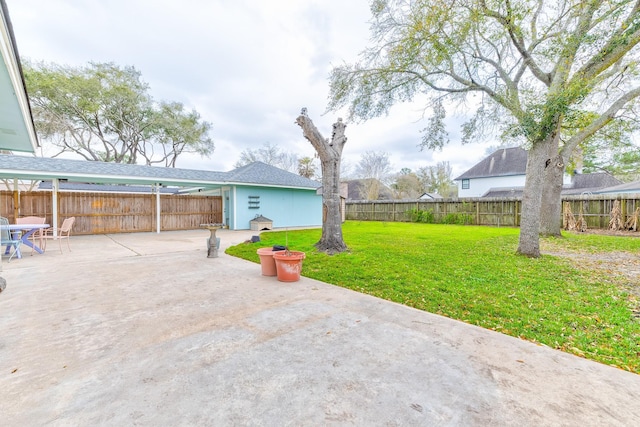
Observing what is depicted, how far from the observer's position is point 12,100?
3.87 metres

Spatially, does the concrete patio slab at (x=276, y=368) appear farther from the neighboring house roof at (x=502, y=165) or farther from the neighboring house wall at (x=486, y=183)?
the neighboring house roof at (x=502, y=165)

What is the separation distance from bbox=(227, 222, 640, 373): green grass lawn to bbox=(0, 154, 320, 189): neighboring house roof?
21.4 ft

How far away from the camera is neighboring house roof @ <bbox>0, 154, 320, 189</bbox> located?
9031 millimetres

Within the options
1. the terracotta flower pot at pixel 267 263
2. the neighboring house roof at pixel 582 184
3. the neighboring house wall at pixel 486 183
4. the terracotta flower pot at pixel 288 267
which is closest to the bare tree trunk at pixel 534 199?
the terracotta flower pot at pixel 288 267

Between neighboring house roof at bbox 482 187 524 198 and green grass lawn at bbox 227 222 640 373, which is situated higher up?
neighboring house roof at bbox 482 187 524 198

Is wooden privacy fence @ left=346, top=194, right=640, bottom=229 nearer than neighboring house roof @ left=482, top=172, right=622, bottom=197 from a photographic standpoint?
Yes

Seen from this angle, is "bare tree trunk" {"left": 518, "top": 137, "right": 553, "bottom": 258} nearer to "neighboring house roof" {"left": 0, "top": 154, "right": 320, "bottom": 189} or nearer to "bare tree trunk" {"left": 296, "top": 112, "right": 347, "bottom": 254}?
"bare tree trunk" {"left": 296, "top": 112, "right": 347, "bottom": 254}

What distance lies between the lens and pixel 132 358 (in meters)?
2.17

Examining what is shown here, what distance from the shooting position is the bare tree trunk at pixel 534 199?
613 centimetres

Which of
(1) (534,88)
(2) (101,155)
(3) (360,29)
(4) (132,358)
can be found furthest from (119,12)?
(2) (101,155)

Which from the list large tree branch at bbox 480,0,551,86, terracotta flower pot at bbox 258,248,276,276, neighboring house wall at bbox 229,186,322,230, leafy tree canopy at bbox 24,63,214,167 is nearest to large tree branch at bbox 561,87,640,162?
large tree branch at bbox 480,0,551,86

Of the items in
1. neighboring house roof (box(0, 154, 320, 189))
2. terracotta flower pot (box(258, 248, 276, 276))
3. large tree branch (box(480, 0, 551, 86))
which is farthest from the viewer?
neighboring house roof (box(0, 154, 320, 189))

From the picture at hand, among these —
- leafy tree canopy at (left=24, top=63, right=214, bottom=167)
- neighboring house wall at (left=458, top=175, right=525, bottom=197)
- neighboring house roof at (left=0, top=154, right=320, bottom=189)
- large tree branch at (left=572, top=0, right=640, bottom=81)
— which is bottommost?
neighboring house roof at (left=0, top=154, right=320, bottom=189)

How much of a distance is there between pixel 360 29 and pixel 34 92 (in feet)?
65.4
